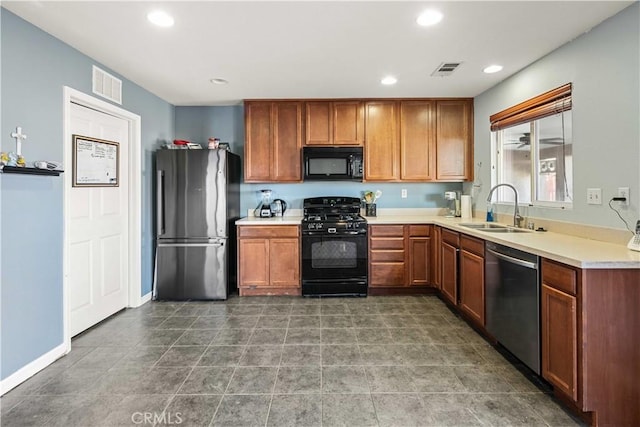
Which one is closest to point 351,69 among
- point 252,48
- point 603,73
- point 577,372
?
point 252,48

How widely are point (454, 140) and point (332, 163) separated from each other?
1534 millimetres

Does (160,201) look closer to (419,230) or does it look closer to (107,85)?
(107,85)

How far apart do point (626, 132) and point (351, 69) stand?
2053 millimetres

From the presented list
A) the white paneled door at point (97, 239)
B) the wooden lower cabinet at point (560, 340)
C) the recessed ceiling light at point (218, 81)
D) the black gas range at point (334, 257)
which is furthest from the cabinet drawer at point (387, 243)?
the white paneled door at point (97, 239)

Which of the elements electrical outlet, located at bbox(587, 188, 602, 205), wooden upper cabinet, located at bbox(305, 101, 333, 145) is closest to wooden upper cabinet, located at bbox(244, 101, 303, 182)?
wooden upper cabinet, located at bbox(305, 101, 333, 145)

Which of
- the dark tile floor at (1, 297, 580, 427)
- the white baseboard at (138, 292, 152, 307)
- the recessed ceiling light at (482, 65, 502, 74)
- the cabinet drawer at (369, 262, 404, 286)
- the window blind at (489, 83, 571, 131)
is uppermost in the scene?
the recessed ceiling light at (482, 65, 502, 74)

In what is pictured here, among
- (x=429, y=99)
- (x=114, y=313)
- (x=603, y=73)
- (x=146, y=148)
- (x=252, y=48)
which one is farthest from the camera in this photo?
(x=429, y=99)

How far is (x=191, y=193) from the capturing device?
367 centimetres

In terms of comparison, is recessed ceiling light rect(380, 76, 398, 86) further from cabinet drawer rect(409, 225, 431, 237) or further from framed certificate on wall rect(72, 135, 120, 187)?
framed certificate on wall rect(72, 135, 120, 187)

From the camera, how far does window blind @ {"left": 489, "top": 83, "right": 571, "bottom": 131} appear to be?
2.57 m

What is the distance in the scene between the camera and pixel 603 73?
2.20m

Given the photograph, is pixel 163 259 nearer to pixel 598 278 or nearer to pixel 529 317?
pixel 529 317

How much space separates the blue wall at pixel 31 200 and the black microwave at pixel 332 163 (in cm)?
227

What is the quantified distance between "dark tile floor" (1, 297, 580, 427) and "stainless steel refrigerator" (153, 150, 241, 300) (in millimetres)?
554
